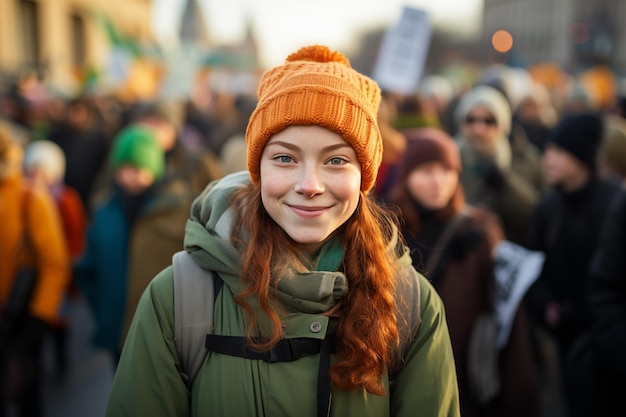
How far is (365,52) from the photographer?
9300 centimetres

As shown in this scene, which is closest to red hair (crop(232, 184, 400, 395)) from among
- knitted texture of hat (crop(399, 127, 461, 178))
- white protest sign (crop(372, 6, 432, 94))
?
knitted texture of hat (crop(399, 127, 461, 178))

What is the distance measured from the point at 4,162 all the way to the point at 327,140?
9.89 ft

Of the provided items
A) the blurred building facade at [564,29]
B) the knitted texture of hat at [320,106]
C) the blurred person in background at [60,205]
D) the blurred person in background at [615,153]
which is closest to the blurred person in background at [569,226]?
the blurred person in background at [615,153]

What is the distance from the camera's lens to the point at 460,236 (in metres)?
3.34

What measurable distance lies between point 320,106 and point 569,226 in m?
2.82

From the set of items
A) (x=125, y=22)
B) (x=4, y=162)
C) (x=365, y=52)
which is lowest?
(x=4, y=162)

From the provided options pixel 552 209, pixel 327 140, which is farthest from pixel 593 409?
pixel 327 140

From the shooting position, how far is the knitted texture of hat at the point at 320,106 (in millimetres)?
1828

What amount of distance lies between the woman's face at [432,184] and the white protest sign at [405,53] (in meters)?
3.41

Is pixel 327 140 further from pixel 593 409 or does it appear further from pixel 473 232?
pixel 593 409

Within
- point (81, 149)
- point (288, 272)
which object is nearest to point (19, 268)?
point (288, 272)

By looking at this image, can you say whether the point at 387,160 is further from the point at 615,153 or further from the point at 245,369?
the point at 245,369

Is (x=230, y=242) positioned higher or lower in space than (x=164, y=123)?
lower

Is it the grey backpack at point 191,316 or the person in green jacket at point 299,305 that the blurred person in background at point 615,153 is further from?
the grey backpack at point 191,316
